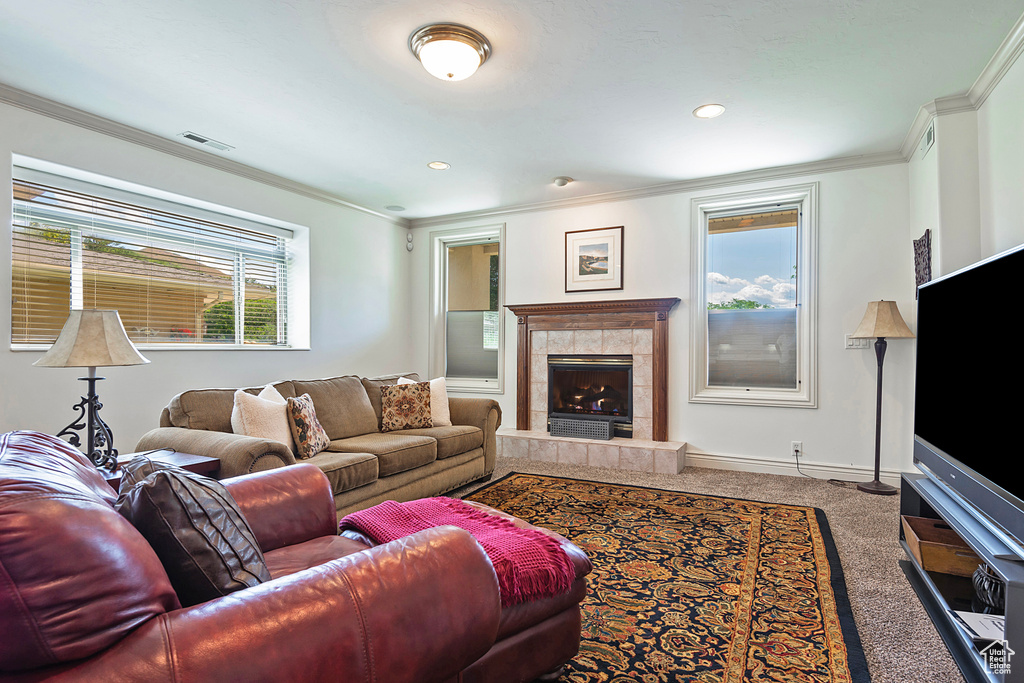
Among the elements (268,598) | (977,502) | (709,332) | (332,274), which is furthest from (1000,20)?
(332,274)

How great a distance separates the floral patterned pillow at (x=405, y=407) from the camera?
3.99 metres

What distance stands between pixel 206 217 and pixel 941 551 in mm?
4829

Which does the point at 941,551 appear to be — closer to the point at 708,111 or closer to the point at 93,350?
the point at 708,111

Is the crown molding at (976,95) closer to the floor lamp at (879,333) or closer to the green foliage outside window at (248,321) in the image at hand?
the floor lamp at (879,333)

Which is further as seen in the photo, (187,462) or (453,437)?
(453,437)

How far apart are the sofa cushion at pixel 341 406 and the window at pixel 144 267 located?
3.51ft

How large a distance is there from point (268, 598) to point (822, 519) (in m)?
3.27

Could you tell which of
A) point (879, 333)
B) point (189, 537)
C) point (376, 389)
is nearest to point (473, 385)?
point (376, 389)

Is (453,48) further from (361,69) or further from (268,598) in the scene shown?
(268,598)

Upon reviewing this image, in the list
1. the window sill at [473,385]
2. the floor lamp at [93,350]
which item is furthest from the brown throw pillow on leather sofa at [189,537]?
the window sill at [473,385]

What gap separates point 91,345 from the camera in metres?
2.42

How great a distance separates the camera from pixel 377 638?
101 cm

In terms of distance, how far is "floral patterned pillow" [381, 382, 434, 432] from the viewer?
13.1 ft

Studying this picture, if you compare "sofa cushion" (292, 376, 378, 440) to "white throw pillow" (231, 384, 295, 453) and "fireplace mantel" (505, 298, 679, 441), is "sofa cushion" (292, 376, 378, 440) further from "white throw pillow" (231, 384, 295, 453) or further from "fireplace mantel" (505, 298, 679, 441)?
"fireplace mantel" (505, 298, 679, 441)
